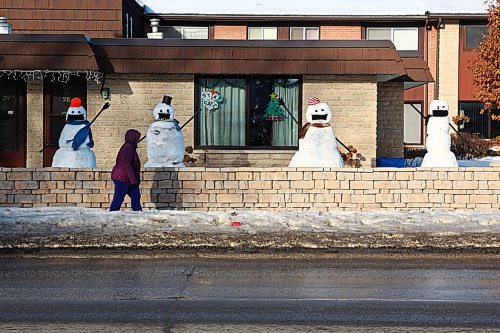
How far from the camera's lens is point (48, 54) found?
18.7 m

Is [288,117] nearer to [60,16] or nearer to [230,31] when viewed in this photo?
[60,16]

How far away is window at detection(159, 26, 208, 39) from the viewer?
34156 mm

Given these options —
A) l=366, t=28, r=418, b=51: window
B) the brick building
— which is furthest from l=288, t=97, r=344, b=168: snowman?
l=366, t=28, r=418, b=51: window

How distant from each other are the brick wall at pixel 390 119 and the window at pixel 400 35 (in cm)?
1261

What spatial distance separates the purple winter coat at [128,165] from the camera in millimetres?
14070

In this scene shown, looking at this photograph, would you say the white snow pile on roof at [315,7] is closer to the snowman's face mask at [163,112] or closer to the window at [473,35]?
the window at [473,35]

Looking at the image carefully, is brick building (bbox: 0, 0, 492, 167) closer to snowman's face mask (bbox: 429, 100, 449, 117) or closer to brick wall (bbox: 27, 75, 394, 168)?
brick wall (bbox: 27, 75, 394, 168)

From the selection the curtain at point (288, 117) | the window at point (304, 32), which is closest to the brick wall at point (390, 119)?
the curtain at point (288, 117)

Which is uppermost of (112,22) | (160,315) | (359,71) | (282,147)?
(112,22)

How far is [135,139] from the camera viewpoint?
14.3m

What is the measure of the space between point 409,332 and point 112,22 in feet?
66.9

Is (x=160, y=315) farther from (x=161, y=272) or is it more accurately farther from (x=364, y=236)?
(x=364, y=236)

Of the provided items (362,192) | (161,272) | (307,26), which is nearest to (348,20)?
(307,26)

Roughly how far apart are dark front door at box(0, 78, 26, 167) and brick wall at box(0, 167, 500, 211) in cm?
515
